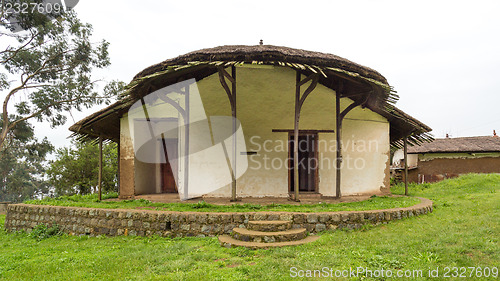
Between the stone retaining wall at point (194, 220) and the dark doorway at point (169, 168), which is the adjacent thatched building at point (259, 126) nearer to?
the dark doorway at point (169, 168)

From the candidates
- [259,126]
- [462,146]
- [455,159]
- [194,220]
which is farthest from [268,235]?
[462,146]

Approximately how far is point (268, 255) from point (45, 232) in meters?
6.15

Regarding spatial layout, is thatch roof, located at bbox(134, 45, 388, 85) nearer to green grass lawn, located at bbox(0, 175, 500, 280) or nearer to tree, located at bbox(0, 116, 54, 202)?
green grass lawn, located at bbox(0, 175, 500, 280)

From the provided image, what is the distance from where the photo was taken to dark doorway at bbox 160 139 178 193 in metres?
11.1

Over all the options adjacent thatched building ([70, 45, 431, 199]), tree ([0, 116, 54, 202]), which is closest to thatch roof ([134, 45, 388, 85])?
adjacent thatched building ([70, 45, 431, 199])

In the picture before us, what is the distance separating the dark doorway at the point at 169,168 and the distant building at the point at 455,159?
1329 centimetres

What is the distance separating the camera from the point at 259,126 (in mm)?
8781

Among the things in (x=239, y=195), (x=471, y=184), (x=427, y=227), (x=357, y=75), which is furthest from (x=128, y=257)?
(x=471, y=184)

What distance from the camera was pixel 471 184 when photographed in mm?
12438

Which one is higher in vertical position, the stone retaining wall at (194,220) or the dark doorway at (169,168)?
the dark doorway at (169,168)

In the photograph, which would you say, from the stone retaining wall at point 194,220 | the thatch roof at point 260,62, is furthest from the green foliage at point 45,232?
the thatch roof at point 260,62

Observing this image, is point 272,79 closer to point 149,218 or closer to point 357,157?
point 357,157

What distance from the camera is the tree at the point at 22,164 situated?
2078 cm

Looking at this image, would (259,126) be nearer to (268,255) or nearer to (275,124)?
(275,124)
